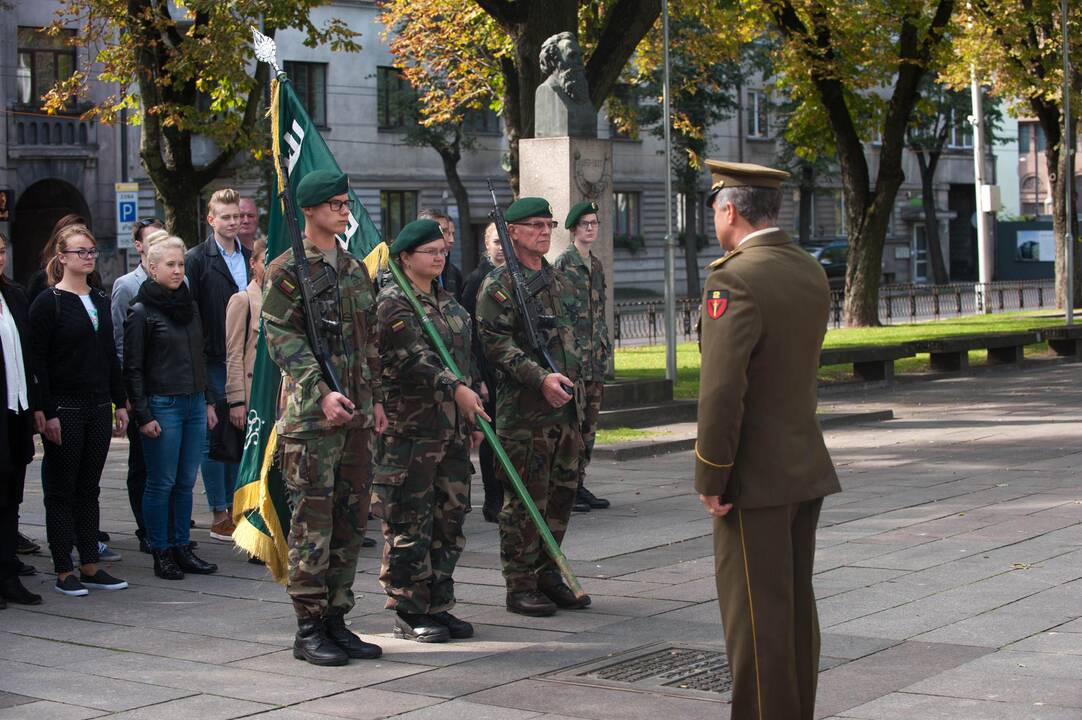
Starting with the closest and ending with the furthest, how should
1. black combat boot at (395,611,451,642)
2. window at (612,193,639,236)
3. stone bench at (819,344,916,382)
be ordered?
black combat boot at (395,611,451,642)
stone bench at (819,344,916,382)
window at (612,193,639,236)

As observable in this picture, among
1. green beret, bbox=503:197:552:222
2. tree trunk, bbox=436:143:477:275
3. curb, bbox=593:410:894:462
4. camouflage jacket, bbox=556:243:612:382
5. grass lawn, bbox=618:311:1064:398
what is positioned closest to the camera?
green beret, bbox=503:197:552:222

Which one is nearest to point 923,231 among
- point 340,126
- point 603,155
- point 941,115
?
point 941,115

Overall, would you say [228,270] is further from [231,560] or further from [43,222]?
[43,222]

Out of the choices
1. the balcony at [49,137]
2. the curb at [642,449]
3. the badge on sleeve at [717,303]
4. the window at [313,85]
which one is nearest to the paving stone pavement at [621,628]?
the badge on sleeve at [717,303]

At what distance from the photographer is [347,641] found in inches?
271

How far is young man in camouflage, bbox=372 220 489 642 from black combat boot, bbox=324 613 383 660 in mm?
342

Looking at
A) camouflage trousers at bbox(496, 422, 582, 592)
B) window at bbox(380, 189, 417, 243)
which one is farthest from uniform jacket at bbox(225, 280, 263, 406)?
Result: window at bbox(380, 189, 417, 243)

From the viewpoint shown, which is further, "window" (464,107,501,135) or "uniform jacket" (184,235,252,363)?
"window" (464,107,501,135)

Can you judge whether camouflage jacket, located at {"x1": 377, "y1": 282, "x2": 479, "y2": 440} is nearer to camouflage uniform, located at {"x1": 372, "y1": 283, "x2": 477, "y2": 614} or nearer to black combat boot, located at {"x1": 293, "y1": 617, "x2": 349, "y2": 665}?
camouflage uniform, located at {"x1": 372, "y1": 283, "x2": 477, "y2": 614}

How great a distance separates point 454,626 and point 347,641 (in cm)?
57

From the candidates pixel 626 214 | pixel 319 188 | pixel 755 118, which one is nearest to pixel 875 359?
pixel 319 188

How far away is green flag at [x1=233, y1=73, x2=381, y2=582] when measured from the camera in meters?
7.18

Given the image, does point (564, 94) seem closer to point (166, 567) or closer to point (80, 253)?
point (80, 253)

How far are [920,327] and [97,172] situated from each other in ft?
69.9
